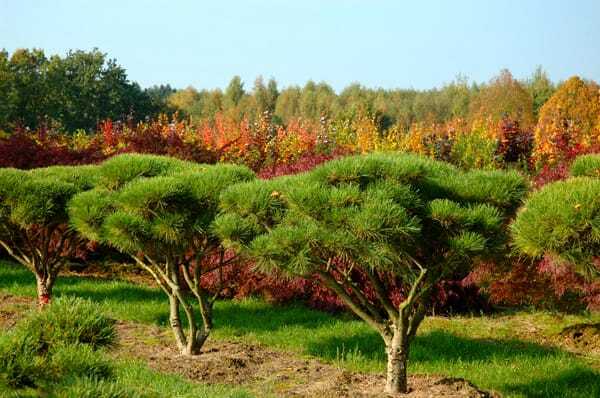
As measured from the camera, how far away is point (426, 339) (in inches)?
295

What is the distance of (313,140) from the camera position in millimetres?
16125

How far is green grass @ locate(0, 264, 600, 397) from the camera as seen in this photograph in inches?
242

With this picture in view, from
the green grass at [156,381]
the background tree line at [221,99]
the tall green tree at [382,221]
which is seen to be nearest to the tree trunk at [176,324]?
the green grass at [156,381]

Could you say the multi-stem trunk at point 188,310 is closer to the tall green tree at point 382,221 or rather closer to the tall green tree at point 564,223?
the tall green tree at point 382,221

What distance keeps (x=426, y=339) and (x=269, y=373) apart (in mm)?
2145

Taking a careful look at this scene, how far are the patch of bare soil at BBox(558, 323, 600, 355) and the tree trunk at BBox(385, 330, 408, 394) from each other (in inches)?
121

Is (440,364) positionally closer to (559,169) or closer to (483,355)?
(483,355)

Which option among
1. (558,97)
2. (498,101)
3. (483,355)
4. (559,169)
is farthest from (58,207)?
(498,101)

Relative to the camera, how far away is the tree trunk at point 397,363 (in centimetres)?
526

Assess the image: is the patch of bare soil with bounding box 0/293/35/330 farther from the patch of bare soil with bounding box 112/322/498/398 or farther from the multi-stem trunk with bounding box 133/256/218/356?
the multi-stem trunk with bounding box 133/256/218/356

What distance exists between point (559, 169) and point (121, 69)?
36739 mm

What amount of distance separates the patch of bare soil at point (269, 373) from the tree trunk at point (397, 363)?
0.32ft

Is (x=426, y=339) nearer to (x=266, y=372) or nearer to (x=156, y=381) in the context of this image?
(x=266, y=372)

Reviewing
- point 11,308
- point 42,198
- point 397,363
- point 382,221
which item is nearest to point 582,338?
point 397,363
